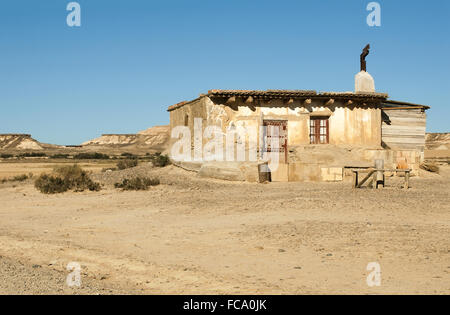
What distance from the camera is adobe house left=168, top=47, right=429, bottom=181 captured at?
19.0 m

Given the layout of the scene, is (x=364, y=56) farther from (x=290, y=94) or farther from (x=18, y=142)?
(x=18, y=142)

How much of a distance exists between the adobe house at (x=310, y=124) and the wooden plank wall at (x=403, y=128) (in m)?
1.27

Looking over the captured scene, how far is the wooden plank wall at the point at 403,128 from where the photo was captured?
79.8 feet

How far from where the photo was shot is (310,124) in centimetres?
2122

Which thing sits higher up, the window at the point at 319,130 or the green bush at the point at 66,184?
the window at the point at 319,130

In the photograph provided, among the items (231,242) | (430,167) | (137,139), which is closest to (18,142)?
(137,139)

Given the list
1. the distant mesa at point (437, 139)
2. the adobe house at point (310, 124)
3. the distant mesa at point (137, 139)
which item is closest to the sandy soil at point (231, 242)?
the adobe house at point (310, 124)

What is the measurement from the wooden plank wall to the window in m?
4.34

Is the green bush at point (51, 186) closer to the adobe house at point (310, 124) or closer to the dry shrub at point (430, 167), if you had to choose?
the adobe house at point (310, 124)

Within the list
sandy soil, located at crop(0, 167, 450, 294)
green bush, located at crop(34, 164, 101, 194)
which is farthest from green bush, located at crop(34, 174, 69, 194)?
sandy soil, located at crop(0, 167, 450, 294)

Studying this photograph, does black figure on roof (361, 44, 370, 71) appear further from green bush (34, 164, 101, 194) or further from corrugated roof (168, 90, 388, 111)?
green bush (34, 164, 101, 194)

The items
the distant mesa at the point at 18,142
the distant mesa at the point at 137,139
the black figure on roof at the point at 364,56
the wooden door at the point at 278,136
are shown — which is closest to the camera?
the wooden door at the point at 278,136

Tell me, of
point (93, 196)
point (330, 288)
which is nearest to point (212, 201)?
point (93, 196)
